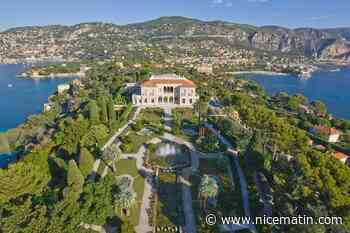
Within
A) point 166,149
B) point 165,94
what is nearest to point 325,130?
point 166,149

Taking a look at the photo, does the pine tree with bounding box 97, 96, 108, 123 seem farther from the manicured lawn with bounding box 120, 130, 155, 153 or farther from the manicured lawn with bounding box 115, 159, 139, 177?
the manicured lawn with bounding box 115, 159, 139, 177

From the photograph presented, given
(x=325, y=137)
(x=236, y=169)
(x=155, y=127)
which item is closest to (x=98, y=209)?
(x=236, y=169)

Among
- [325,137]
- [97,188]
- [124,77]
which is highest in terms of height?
[124,77]

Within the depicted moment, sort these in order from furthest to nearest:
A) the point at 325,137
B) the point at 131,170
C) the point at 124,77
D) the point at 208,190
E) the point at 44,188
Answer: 1. the point at 124,77
2. the point at 325,137
3. the point at 131,170
4. the point at 44,188
5. the point at 208,190

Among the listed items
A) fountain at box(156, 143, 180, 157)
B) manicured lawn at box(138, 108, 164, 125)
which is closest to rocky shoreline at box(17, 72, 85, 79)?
manicured lawn at box(138, 108, 164, 125)

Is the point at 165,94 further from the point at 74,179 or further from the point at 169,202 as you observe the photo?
the point at 74,179

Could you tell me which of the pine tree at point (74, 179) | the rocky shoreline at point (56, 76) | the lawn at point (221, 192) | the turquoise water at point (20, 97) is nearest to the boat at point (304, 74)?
the rocky shoreline at point (56, 76)

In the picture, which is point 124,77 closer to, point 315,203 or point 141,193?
point 141,193
